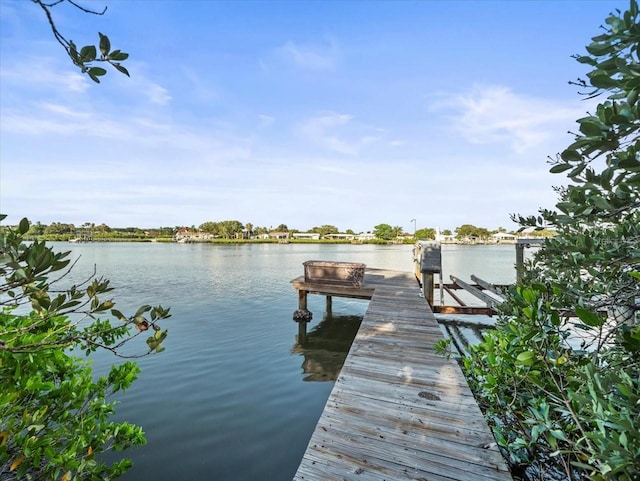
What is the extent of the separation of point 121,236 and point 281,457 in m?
132

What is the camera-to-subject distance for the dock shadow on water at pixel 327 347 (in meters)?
7.60

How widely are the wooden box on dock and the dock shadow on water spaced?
6.74ft

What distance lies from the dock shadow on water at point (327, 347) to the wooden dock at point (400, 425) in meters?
3.20

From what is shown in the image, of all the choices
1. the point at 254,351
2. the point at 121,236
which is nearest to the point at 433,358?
the point at 254,351

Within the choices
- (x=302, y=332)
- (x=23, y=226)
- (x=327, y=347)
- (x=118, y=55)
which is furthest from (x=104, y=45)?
(x=302, y=332)

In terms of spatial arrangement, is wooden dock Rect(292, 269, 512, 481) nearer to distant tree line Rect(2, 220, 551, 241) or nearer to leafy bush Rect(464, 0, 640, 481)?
leafy bush Rect(464, 0, 640, 481)

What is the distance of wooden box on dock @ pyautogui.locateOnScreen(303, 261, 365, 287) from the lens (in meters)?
10.4

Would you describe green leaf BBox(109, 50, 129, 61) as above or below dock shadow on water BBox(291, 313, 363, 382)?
above

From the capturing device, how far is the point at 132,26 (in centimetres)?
224

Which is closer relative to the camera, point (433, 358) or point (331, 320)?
point (433, 358)

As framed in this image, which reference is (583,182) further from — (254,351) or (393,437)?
(254,351)

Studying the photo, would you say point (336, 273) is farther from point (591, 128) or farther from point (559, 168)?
point (591, 128)

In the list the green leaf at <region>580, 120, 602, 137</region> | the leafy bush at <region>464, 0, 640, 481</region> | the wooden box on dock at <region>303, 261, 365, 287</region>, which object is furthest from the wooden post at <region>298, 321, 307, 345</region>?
the green leaf at <region>580, 120, 602, 137</region>

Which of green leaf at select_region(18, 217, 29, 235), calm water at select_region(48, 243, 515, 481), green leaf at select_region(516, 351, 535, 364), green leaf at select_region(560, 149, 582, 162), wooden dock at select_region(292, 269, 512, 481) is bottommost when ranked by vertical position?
calm water at select_region(48, 243, 515, 481)
